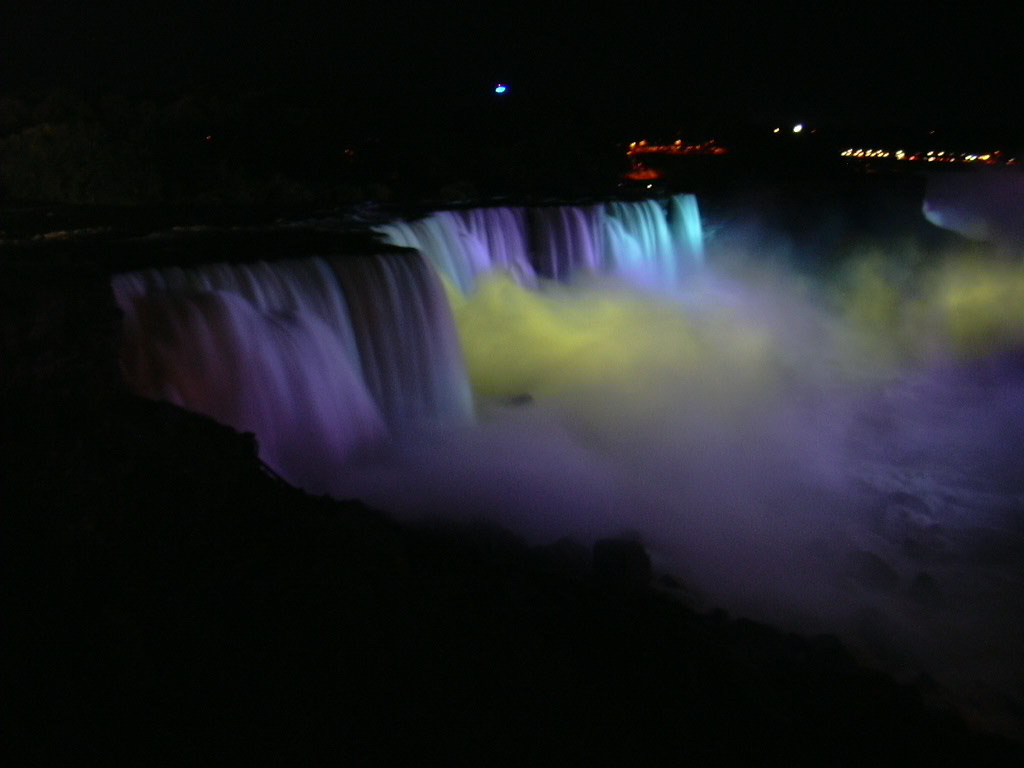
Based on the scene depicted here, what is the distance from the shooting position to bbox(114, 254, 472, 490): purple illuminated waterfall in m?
6.95

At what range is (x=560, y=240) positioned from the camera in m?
15.2

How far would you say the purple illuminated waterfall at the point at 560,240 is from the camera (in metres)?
12.7

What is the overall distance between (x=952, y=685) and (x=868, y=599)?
108 cm

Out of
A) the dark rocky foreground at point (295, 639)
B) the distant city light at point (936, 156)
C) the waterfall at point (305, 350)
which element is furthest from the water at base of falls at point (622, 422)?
the distant city light at point (936, 156)

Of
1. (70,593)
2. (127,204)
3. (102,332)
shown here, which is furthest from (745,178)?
(70,593)

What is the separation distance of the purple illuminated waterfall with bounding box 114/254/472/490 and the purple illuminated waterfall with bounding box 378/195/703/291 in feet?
7.65

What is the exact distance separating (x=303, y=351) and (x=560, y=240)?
27.6 feet

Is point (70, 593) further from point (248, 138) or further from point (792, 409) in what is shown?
point (248, 138)

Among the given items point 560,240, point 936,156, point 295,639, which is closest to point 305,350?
point 295,639

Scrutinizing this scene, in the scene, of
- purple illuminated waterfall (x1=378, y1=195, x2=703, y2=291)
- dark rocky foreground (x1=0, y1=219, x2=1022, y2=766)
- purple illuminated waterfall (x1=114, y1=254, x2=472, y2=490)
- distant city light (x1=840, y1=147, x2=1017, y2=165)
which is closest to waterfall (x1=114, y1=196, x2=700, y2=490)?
purple illuminated waterfall (x1=114, y1=254, x2=472, y2=490)

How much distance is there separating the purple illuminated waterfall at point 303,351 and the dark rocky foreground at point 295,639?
1681mm

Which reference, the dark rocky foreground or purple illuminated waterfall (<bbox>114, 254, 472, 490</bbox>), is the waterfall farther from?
the dark rocky foreground

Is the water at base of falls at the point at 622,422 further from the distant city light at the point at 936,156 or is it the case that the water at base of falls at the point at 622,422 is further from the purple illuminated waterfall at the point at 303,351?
the distant city light at the point at 936,156

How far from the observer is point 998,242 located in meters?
25.5
